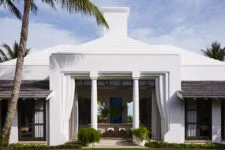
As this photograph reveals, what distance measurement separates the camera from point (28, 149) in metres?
15.2

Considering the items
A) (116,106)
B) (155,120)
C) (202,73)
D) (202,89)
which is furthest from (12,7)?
(116,106)

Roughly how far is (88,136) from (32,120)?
3.81 metres

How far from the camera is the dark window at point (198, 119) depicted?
16859mm

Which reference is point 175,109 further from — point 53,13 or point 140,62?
point 53,13

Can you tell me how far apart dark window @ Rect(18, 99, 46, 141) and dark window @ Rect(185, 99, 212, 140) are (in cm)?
869

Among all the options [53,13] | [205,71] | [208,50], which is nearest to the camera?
[53,13]

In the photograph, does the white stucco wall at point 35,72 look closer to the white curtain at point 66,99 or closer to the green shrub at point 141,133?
the white curtain at point 66,99

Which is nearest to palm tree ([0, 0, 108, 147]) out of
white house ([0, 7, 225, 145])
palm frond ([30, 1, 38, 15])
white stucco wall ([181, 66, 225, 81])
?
palm frond ([30, 1, 38, 15])

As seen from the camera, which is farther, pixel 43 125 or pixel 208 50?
pixel 208 50

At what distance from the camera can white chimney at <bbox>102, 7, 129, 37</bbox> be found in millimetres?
21250

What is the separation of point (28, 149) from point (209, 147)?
392 inches

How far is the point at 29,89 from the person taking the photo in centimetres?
1655

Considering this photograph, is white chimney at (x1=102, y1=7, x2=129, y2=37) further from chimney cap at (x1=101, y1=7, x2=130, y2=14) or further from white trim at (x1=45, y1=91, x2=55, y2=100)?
white trim at (x1=45, y1=91, x2=55, y2=100)

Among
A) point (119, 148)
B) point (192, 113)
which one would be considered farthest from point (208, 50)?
point (119, 148)
